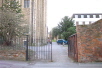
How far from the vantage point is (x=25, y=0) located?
30344mm

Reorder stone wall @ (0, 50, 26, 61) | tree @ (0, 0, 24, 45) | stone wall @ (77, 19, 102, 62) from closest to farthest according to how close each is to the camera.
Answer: stone wall @ (77, 19, 102, 62), stone wall @ (0, 50, 26, 61), tree @ (0, 0, 24, 45)

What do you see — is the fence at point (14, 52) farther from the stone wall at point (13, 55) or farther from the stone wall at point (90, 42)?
the stone wall at point (90, 42)

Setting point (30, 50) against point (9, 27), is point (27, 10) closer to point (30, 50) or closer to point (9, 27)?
point (9, 27)

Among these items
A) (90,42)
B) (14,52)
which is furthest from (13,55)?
(90,42)

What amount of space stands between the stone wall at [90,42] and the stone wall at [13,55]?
4.49 metres

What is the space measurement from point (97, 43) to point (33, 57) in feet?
17.2

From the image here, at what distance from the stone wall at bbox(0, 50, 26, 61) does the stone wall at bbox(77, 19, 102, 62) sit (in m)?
4.49

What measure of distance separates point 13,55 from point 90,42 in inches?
242

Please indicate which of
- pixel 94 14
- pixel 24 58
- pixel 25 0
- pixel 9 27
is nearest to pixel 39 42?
pixel 24 58

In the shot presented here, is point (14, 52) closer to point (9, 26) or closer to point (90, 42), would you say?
point (9, 26)

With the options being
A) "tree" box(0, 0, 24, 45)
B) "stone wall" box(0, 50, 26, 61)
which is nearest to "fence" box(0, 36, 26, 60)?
"stone wall" box(0, 50, 26, 61)

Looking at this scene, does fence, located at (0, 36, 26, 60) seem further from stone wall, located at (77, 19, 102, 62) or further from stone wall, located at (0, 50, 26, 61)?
stone wall, located at (77, 19, 102, 62)

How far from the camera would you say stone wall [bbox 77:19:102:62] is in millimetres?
10047

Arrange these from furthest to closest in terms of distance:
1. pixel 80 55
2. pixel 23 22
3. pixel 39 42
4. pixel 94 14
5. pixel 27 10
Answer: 1. pixel 94 14
2. pixel 27 10
3. pixel 23 22
4. pixel 39 42
5. pixel 80 55
